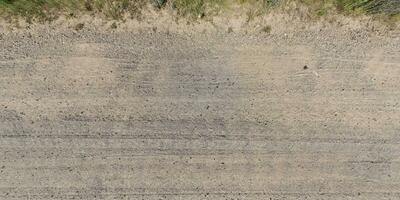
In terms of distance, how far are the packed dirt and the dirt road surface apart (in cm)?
1

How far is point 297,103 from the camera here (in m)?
5.50

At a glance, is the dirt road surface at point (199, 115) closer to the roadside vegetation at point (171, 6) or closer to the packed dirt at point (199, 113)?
the packed dirt at point (199, 113)

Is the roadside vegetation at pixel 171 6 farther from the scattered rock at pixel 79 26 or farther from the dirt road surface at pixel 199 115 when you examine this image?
the dirt road surface at pixel 199 115

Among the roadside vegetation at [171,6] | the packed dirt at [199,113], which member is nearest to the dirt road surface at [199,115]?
the packed dirt at [199,113]

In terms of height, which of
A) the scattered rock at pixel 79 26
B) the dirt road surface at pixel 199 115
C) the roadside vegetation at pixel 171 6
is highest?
the roadside vegetation at pixel 171 6

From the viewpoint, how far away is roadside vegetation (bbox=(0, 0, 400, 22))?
5.34 meters

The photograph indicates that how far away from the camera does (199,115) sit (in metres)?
5.48

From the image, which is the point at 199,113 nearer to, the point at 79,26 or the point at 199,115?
the point at 199,115

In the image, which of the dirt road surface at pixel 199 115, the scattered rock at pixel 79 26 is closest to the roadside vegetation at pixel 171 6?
the scattered rock at pixel 79 26

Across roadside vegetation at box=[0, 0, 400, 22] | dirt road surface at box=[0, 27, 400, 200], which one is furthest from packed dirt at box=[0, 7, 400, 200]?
roadside vegetation at box=[0, 0, 400, 22]

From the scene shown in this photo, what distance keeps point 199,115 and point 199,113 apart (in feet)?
0.08

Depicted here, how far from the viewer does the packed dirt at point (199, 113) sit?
5383 millimetres

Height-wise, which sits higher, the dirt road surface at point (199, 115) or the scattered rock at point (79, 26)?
the scattered rock at point (79, 26)

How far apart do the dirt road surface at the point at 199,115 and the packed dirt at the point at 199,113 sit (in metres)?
0.01
